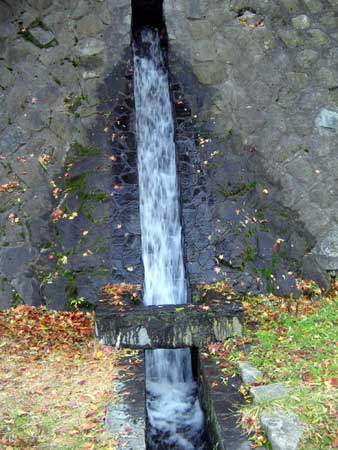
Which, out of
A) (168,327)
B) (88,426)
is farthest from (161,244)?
(88,426)

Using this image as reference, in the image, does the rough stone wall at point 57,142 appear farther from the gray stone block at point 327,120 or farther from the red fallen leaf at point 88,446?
the red fallen leaf at point 88,446

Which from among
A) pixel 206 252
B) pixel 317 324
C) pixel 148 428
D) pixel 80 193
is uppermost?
pixel 80 193

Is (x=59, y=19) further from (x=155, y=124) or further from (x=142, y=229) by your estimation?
(x=142, y=229)

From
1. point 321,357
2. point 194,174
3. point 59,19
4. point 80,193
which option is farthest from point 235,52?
point 321,357

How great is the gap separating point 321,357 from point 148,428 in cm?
183

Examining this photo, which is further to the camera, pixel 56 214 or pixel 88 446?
pixel 56 214

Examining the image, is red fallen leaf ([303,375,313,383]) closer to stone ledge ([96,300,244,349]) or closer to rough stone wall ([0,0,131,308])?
stone ledge ([96,300,244,349])

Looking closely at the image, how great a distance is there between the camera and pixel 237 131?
738 centimetres

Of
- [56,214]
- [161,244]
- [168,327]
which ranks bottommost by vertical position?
[168,327]

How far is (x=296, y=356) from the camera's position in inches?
191

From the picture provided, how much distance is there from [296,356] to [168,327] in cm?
134

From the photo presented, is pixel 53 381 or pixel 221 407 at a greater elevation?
pixel 53 381

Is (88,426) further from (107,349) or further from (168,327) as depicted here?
(168,327)

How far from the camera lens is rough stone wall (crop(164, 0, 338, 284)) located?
7.18 metres
